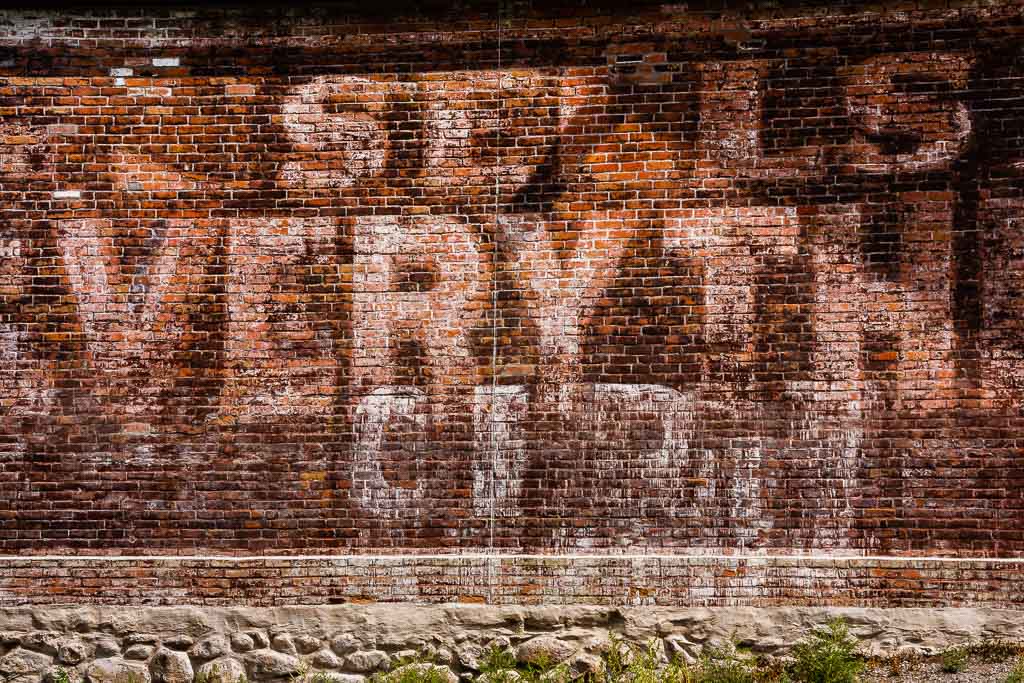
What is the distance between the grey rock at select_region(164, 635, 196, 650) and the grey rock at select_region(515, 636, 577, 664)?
2.35 metres

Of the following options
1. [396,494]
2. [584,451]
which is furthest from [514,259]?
[396,494]

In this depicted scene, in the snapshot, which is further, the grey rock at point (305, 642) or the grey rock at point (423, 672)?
the grey rock at point (305, 642)

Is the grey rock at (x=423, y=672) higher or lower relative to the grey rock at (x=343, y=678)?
higher

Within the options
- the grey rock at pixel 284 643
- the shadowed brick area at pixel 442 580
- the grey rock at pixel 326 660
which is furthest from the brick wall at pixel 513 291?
the grey rock at pixel 326 660

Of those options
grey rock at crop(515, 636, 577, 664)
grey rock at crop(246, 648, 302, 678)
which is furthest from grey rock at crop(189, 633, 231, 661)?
grey rock at crop(515, 636, 577, 664)

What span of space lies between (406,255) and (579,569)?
8.49ft

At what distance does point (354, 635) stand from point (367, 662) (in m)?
0.21

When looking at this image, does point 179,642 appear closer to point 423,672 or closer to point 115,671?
point 115,671

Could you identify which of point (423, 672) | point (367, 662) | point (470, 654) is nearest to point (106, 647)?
point (367, 662)

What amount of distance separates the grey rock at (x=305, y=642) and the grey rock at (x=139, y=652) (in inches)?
40.1

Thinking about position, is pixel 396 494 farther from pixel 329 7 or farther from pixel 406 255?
pixel 329 7

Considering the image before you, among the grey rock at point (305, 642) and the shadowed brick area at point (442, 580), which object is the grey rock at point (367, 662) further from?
the shadowed brick area at point (442, 580)

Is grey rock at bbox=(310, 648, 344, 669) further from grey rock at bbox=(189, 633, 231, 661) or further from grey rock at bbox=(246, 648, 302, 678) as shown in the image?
grey rock at bbox=(189, 633, 231, 661)

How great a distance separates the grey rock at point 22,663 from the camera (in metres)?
5.80
